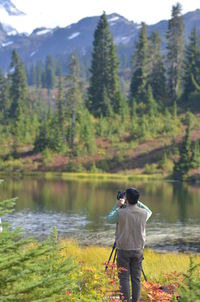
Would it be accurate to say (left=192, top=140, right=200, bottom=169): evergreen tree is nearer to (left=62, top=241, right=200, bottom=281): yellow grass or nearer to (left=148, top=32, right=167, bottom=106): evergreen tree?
(left=148, top=32, right=167, bottom=106): evergreen tree

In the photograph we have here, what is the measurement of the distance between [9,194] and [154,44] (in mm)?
55228

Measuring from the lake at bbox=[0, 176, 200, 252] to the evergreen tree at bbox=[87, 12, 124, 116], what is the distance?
2672cm

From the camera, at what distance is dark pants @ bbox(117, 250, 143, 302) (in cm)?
810

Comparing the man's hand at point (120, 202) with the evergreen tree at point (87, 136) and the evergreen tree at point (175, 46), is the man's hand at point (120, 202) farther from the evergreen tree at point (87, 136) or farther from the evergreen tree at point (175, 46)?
the evergreen tree at point (175, 46)

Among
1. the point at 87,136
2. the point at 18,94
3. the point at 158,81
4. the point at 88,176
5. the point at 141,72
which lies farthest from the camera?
the point at 18,94

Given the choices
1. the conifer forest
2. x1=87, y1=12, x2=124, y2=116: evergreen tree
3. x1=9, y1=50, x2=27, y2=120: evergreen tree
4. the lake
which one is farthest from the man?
x1=9, y1=50, x2=27, y2=120: evergreen tree

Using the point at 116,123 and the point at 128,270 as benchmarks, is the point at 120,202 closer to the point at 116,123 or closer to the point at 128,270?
the point at 128,270

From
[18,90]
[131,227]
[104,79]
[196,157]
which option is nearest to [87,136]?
[196,157]

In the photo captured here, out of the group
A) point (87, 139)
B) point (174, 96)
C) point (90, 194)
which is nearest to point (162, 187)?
point (90, 194)

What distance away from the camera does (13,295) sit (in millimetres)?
4719

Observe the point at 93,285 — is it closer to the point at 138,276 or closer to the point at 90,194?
the point at 138,276

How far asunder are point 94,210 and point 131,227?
2575cm

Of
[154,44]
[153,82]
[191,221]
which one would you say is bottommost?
[191,221]

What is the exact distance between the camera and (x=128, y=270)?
8117mm
